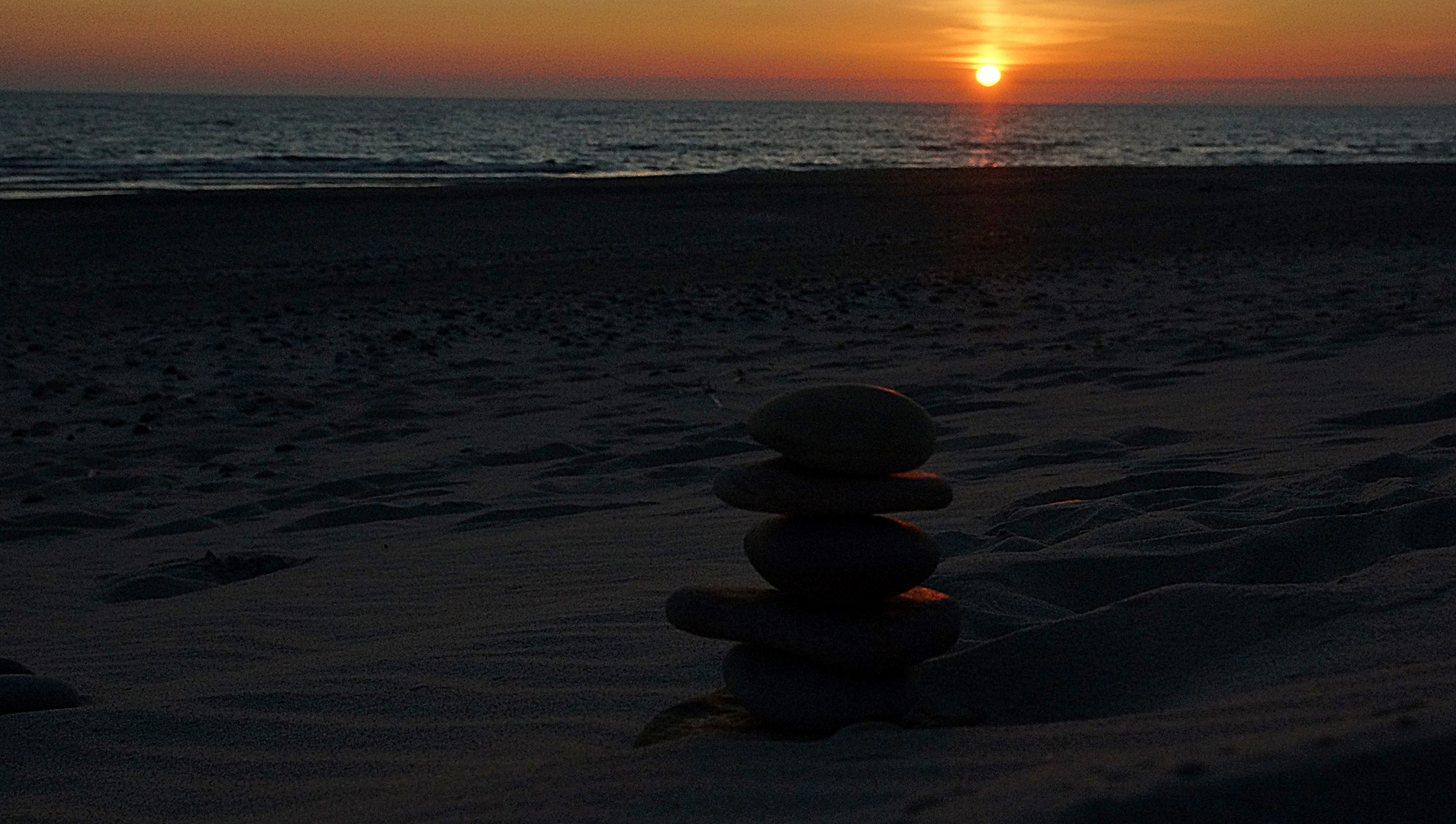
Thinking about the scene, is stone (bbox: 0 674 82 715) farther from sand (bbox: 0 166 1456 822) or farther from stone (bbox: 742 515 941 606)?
stone (bbox: 742 515 941 606)

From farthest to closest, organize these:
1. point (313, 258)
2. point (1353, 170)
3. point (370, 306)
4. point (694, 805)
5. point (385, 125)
Answer: point (385, 125), point (1353, 170), point (313, 258), point (370, 306), point (694, 805)

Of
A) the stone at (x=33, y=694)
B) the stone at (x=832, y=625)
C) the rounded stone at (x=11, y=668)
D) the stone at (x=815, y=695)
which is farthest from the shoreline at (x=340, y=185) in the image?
the stone at (x=815, y=695)

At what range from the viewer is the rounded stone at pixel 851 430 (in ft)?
8.20

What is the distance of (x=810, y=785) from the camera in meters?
1.92

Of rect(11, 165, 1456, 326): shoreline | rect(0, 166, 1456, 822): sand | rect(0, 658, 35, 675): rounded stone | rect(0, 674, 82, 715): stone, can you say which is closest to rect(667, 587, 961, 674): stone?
rect(0, 166, 1456, 822): sand

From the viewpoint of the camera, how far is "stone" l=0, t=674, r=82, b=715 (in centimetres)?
292

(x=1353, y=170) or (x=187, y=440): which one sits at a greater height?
(x=1353, y=170)

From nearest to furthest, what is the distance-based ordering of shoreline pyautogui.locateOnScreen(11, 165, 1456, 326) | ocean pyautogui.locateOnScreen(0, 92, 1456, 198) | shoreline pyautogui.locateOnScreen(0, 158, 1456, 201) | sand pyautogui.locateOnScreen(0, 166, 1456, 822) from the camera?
sand pyautogui.locateOnScreen(0, 166, 1456, 822) < shoreline pyautogui.locateOnScreen(11, 165, 1456, 326) < shoreline pyautogui.locateOnScreen(0, 158, 1456, 201) < ocean pyautogui.locateOnScreen(0, 92, 1456, 198)

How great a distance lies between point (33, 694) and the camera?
2.95m

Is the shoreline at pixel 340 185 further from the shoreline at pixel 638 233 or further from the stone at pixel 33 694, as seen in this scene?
the stone at pixel 33 694

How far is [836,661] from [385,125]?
236ft

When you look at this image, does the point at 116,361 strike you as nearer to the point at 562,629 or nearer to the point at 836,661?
the point at 562,629

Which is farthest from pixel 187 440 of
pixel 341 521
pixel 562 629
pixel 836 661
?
pixel 836 661

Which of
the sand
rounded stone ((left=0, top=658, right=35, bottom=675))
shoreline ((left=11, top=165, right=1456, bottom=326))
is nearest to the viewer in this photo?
the sand
